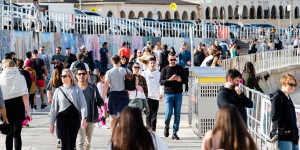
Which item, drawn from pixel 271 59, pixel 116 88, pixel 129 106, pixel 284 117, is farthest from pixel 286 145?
pixel 271 59

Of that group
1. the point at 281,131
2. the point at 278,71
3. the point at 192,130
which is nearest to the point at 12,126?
the point at 281,131

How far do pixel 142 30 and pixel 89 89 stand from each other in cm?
2144

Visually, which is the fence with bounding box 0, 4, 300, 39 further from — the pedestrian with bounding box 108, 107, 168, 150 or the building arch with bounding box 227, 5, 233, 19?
the building arch with bounding box 227, 5, 233, 19

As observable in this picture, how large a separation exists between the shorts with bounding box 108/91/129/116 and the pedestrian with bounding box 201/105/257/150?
631 centimetres

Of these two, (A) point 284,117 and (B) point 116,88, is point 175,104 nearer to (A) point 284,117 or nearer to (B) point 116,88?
(B) point 116,88

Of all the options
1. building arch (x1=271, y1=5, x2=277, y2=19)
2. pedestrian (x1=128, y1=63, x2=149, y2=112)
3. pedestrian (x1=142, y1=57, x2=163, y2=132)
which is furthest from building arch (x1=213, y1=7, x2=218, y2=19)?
pedestrian (x1=128, y1=63, x2=149, y2=112)

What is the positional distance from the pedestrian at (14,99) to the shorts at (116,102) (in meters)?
1.86

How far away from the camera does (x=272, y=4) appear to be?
10619 cm

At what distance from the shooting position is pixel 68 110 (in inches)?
373

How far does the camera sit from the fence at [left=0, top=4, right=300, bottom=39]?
23222mm

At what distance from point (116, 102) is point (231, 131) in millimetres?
6561

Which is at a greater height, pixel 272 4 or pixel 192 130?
pixel 272 4

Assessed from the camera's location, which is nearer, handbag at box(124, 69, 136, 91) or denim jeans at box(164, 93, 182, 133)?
handbag at box(124, 69, 136, 91)

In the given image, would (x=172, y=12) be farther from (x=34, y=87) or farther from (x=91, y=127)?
(x=91, y=127)
